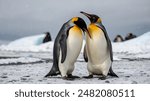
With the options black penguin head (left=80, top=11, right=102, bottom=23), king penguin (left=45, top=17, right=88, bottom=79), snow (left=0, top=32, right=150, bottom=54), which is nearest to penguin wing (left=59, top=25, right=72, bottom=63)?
king penguin (left=45, top=17, right=88, bottom=79)

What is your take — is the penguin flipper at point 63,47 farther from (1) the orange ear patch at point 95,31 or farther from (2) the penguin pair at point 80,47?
(1) the orange ear patch at point 95,31

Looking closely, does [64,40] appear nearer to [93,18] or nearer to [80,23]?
[80,23]

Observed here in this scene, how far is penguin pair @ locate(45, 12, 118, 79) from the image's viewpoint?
2.33 m

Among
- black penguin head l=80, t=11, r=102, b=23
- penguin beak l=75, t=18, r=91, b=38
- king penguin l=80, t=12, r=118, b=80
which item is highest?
black penguin head l=80, t=11, r=102, b=23

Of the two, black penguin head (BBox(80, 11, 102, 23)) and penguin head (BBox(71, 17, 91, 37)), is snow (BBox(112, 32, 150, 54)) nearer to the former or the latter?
black penguin head (BBox(80, 11, 102, 23))

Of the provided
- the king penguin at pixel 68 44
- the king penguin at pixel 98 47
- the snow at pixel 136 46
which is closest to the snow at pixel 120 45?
the snow at pixel 136 46

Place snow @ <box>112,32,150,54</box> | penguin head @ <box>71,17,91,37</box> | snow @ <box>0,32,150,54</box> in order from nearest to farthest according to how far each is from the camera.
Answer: penguin head @ <box>71,17,91,37</box>
snow @ <box>112,32,150,54</box>
snow @ <box>0,32,150,54</box>

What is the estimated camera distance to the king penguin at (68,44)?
2.31 metres

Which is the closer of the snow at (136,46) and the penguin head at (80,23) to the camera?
the penguin head at (80,23)

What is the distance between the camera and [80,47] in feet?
7.81

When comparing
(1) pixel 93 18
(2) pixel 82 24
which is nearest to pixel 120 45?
(1) pixel 93 18

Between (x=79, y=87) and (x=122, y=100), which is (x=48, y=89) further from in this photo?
(x=122, y=100)

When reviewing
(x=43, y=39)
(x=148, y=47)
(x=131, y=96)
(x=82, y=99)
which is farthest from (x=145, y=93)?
(x=43, y=39)

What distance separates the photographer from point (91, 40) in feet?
7.86
